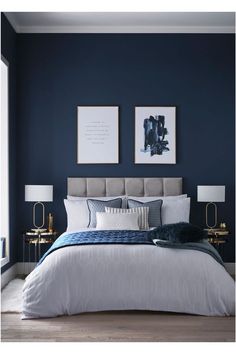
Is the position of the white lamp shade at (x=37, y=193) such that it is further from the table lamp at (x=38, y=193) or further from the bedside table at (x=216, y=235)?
the bedside table at (x=216, y=235)

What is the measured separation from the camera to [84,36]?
7254mm

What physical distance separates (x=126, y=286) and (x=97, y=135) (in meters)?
2.88

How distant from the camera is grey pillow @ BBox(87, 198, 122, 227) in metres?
6.58

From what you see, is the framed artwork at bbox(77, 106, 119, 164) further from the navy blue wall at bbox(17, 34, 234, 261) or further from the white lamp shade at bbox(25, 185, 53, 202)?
the white lamp shade at bbox(25, 185, 53, 202)

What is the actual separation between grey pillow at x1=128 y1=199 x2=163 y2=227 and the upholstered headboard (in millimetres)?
435

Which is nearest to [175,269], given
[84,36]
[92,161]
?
[92,161]

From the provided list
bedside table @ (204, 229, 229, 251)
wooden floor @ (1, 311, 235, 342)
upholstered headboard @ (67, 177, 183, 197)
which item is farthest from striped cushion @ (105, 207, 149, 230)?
wooden floor @ (1, 311, 235, 342)

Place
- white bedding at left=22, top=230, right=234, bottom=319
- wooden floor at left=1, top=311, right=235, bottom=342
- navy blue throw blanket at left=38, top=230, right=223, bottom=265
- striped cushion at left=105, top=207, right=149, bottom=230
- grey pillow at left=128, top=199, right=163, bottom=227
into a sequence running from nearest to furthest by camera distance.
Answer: wooden floor at left=1, top=311, right=235, bottom=342
white bedding at left=22, top=230, right=234, bottom=319
navy blue throw blanket at left=38, top=230, right=223, bottom=265
striped cushion at left=105, top=207, right=149, bottom=230
grey pillow at left=128, top=199, right=163, bottom=227

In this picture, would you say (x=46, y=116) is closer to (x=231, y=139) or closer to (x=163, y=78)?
(x=163, y=78)

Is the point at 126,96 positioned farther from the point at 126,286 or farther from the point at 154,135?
the point at 126,286

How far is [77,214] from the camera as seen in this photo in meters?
6.76

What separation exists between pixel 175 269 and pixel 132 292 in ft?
1.47

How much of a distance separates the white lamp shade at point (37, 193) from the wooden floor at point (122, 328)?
2.13 m

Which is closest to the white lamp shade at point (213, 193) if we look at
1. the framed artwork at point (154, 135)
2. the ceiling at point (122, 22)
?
the framed artwork at point (154, 135)
